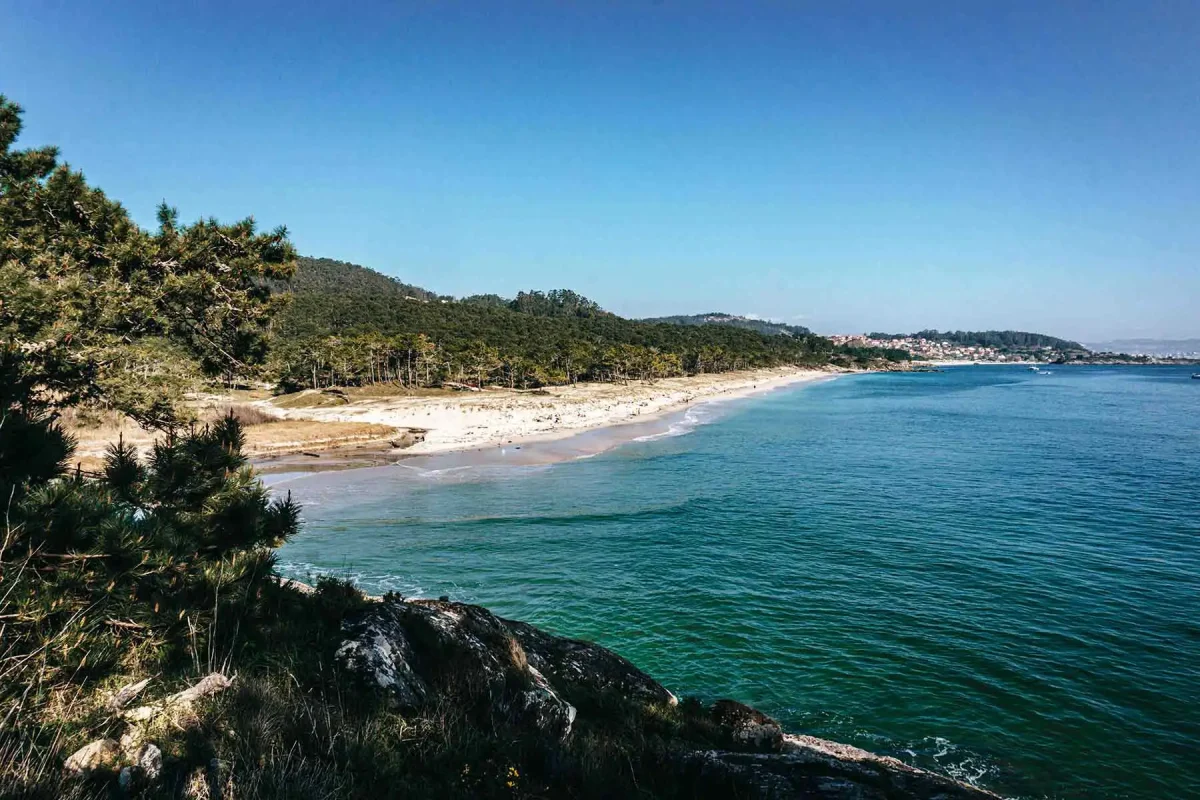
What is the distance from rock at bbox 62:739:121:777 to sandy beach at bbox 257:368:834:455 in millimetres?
46374

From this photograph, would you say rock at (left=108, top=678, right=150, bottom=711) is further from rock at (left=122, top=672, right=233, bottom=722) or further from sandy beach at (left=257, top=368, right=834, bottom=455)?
sandy beach at (left=257, top=368, right=834, bottom=455)

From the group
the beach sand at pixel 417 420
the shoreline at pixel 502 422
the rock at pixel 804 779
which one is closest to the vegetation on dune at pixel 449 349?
the beach sand at pixel 417 420

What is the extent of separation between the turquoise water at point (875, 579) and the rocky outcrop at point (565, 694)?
11.6ft

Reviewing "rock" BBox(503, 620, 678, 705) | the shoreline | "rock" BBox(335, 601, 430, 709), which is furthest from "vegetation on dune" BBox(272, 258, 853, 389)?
"rock" BBox(335, 601, 430, 709)

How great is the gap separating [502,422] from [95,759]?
212 ft

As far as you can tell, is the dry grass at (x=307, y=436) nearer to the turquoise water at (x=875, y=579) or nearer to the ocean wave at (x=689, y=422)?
the turquoise water at (x=875, y=579)

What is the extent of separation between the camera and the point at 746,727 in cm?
1037

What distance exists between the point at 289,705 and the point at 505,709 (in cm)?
267

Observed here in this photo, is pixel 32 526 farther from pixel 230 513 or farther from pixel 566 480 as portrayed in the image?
pixel 566 480

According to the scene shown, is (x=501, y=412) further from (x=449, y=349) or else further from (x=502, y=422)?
(x=449, y=349)

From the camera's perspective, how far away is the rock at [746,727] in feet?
32.8

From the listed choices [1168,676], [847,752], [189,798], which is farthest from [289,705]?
[1168,676]

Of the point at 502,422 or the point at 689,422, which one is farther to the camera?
the point at 689,422

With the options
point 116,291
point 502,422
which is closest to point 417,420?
point 502,422
